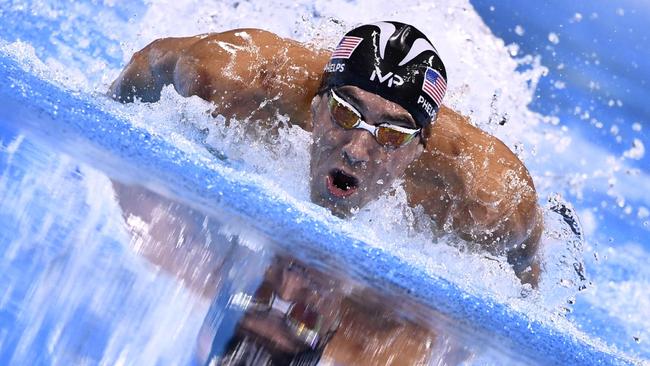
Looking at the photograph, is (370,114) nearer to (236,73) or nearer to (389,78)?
(389,78)

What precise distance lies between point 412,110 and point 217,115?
609mm

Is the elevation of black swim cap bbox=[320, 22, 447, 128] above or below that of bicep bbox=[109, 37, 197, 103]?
above

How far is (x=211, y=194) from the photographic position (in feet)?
→ 4.66

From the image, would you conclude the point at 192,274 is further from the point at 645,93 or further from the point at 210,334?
the point at 645,93

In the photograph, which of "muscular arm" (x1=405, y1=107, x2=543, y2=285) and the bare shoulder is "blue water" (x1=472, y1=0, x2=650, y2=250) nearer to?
"muscular arm" (x1=405, y1=107, x2=543, y2=285)

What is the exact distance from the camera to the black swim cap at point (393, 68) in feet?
7.06

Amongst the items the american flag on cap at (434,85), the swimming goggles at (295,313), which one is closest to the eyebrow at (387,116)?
the american flag on cap at (434,85)

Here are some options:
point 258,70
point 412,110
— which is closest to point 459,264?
point 412,110

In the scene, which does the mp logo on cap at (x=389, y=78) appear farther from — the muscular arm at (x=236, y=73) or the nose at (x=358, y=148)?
the muscular arm at (x=236, y=73)

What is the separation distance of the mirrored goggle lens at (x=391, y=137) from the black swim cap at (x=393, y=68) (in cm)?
7

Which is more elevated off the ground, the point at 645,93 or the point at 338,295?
the point at 645,93

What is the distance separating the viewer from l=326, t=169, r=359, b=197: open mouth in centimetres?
215

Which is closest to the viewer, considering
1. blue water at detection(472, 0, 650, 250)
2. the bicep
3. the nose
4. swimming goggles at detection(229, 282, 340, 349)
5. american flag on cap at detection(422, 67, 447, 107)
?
swimming goggles at detection(229, 282, 340, 349)

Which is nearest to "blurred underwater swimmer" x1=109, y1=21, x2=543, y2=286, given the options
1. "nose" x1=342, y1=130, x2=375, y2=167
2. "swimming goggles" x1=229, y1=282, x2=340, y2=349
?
"nose" x1=342, y1=130, x2=375, y2=167
